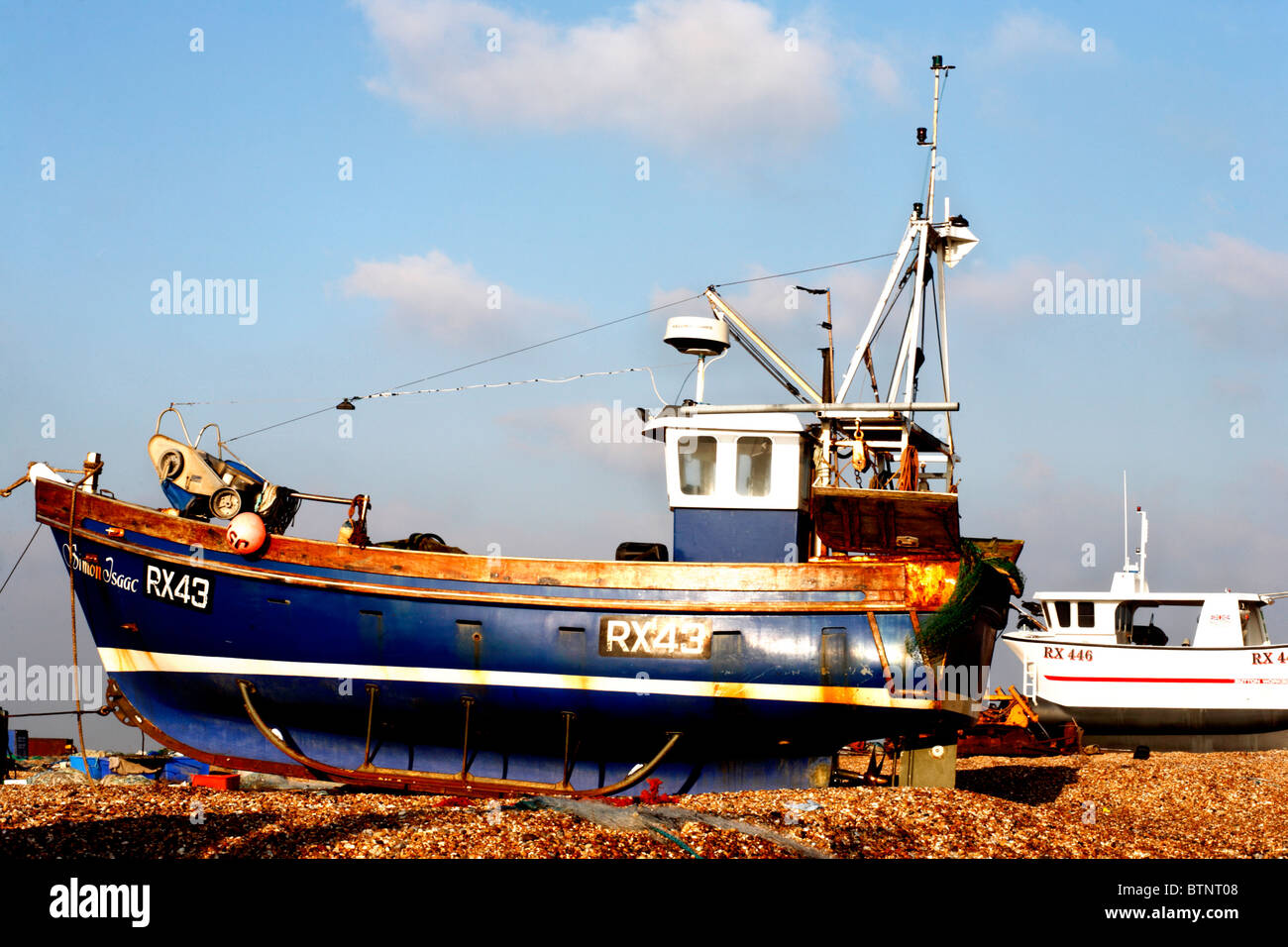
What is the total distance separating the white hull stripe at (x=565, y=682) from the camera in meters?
15.3

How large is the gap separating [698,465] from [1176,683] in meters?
15.4

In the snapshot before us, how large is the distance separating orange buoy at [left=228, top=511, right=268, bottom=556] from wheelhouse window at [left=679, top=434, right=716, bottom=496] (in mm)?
5924

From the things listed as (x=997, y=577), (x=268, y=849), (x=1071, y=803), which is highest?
(x=997, y=577)

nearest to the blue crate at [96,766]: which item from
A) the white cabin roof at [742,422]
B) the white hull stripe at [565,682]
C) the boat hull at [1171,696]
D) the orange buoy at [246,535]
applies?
the white hull stripe at [565,682]

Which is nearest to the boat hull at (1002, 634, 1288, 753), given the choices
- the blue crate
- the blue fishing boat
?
the blue fishing boat

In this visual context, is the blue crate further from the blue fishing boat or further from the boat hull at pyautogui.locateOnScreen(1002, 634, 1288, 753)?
the boat hull at pyautogui.locateOnScreen(1002, 634, 1288, 753)

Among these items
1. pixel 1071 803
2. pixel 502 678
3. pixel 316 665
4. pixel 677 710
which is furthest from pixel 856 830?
pixel 316 665

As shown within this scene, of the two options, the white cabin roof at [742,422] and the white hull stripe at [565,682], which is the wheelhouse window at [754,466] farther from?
the white hull stripe at [565,682]

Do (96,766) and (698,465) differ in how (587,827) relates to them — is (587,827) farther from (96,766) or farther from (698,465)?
(96,766)

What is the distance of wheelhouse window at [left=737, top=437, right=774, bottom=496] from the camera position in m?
16.8
